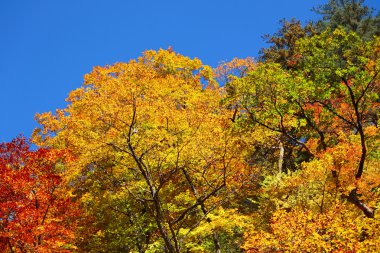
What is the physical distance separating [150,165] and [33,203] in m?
6.81

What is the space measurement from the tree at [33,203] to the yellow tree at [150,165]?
1182 mm

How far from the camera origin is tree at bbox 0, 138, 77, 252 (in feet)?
58.0

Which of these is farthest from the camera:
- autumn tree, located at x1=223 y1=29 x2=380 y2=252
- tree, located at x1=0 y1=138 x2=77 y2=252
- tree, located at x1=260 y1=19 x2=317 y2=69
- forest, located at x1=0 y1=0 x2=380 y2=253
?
tree, located at x1=260 y1=19 x2=317 y2=69

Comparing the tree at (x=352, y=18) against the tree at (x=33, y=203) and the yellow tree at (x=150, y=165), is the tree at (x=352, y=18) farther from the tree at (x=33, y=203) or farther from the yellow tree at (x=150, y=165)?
the tree at (x=33, y=203)

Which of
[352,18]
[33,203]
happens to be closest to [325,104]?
[33,203]

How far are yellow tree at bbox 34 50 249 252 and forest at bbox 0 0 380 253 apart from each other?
76 millimetres

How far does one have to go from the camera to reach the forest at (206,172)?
50.1 ft

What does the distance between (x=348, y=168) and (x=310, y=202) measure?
2279mm

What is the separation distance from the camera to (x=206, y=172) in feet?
61.9

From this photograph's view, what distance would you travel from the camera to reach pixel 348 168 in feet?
55.4

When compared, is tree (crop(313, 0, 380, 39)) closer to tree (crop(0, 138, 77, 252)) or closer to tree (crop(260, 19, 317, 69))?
tree (crop(260, 19, 317, 69))

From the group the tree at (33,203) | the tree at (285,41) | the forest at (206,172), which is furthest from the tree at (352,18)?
the tree at (33,203)

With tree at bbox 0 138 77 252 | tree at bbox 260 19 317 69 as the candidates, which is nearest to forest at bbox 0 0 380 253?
tree at bbox 0 138 77 252

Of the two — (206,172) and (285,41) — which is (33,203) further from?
(285,41)
